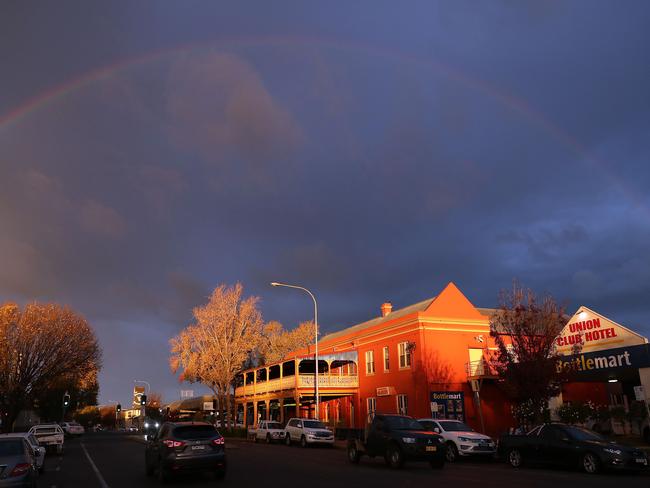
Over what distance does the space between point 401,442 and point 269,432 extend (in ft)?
74.1

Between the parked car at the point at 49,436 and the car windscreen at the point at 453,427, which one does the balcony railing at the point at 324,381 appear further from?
the car windscreen at the point at 453,427

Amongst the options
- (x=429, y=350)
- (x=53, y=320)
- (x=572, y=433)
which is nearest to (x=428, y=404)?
(x=429, y=350)

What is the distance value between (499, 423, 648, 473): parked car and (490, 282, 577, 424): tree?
598cm

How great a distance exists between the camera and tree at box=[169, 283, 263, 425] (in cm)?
5191

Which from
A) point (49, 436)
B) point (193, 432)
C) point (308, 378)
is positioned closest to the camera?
point (193, 432)

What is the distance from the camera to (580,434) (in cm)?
1767

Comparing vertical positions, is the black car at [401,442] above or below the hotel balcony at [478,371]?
below

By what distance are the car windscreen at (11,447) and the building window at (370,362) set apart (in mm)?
32748

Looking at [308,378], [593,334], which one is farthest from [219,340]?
[593,334]

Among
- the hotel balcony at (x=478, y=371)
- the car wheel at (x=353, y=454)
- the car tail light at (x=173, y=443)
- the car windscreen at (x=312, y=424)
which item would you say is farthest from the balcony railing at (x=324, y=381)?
the car tail light at (x=173, y=443)

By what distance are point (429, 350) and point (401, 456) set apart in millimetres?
20086

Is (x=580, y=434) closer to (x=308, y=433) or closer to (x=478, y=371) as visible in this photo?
(x=308, y=433)

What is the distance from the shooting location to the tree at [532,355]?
984 inches

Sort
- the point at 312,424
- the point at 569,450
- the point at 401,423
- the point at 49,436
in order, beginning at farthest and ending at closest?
the point at 312,424 < the point at 49,436 < the point at 401,423 < the point at 569,450
